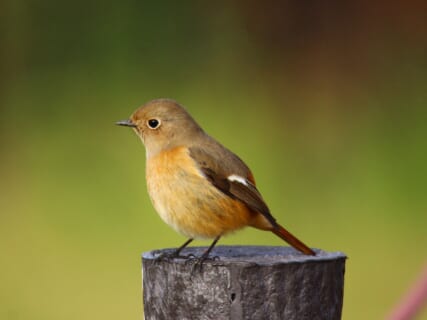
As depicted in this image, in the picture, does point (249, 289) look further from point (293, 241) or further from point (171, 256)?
point (293, 241)

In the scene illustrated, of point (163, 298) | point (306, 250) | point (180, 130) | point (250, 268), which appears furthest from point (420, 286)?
point (180, 130)

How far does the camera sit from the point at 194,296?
1.56 meters

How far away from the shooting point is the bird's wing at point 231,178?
88.7 inches

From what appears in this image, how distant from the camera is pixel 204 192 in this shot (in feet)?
7.51

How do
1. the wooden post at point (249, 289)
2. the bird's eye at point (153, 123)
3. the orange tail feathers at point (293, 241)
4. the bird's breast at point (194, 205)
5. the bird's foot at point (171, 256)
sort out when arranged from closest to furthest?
the wooden post at point (249, 289) → the bird's foot at point (171, 256) → the orange tail feathers at point (293, 241) → the bird's breast at point (194, 205) → the bird's eye at point (153, 123)

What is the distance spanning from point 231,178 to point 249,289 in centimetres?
83

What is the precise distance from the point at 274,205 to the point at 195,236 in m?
2.21

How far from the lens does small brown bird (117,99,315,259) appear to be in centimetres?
225

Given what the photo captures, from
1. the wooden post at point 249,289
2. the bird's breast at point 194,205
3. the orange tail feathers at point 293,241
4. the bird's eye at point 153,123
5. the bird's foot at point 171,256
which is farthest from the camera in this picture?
the bird's eye at point 153,123

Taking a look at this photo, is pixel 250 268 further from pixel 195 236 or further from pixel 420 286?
pixel 420 286

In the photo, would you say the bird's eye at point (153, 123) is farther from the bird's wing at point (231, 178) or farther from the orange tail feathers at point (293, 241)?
the orange tail feathers at point (293, 241)

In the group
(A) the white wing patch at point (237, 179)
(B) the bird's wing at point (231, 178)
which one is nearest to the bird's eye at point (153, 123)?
(B) the bird's wing at point (231, 178)

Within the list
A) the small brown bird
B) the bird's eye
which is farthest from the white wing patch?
the bird's eye

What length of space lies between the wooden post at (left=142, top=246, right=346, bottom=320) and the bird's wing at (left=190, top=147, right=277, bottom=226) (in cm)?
61
